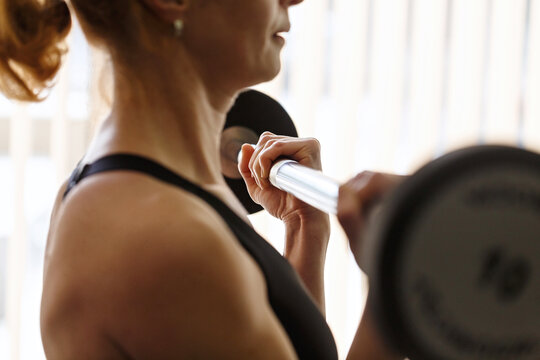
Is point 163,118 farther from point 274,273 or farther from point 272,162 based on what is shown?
point 272,162

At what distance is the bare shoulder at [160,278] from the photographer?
536mm

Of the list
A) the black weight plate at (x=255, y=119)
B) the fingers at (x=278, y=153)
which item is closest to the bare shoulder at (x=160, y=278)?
the fingers at (x=278, y=153)

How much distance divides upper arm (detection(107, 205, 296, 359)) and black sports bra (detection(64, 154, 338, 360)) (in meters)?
0.06

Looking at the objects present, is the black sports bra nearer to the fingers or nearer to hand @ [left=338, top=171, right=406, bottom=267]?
hand @ [left=338, top=171, right=406, bottom=267]

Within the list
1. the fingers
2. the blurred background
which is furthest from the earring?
the blurred background

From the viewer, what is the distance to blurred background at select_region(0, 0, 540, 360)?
1.96 meters

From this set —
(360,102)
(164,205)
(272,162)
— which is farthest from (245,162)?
(360,102)

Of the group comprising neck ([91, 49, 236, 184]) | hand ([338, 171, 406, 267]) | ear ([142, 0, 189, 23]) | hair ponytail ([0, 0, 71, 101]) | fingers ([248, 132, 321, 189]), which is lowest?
fingers ([248, 132, 321, 189])

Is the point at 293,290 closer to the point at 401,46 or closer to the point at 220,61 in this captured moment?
the point at 220,61

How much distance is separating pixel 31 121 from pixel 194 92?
139 cm

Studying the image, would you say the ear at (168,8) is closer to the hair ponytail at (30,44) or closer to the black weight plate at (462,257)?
the hair ponytail at (30,44)

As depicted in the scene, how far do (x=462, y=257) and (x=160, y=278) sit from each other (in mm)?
252

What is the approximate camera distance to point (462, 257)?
1.34 ft

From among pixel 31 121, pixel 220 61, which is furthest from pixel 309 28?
pixel 220 61
